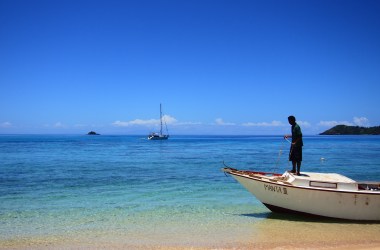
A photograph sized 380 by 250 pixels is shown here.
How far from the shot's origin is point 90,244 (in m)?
8.82

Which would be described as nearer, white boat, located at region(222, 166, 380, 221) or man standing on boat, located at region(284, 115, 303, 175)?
white boat, located at region(222, 166, 380, 221)

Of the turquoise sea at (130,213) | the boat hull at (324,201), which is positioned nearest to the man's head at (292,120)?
the turquoise sea at (130,213)

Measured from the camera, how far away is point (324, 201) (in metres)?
10.6

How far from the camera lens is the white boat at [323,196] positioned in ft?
34.0

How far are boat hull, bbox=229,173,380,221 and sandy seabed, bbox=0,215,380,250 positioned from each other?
0.94 feet

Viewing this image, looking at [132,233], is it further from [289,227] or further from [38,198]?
[38,198]

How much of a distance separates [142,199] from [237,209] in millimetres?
4081

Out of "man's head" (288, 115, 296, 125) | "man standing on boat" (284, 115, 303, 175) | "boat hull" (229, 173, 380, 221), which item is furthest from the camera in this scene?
"man's head" (288, 115, 296, 125)

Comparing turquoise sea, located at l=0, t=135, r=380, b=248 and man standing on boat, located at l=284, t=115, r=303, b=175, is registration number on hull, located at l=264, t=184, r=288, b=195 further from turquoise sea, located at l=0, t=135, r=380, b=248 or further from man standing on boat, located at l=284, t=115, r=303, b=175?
man standing on boat, located at l=284, t=115, r=303, b=175

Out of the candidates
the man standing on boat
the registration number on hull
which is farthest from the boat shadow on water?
the man standing on boat

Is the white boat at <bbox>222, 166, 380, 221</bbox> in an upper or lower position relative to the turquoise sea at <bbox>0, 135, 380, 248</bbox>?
upper

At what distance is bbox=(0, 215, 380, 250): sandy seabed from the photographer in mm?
8625

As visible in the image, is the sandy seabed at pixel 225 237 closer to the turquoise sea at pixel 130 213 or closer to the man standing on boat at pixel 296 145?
the turquoise sea at pixel 130 213

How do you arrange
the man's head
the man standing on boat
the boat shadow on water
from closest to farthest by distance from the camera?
the boat shadow on water → the man standing on boat → the man's head
